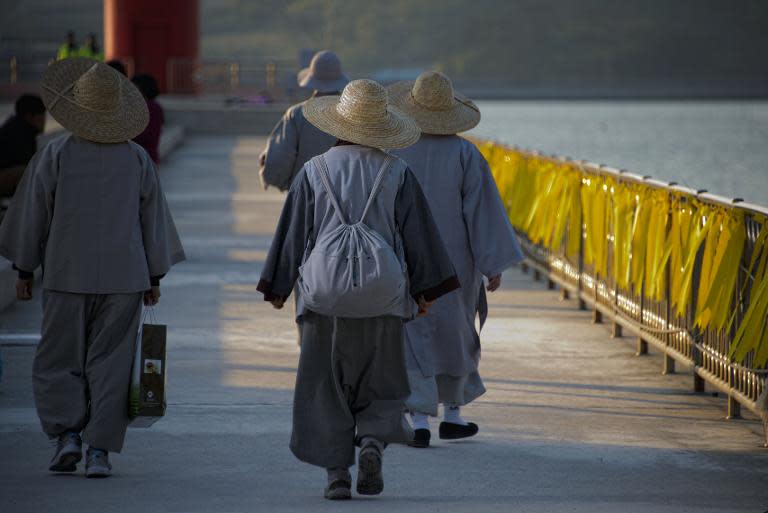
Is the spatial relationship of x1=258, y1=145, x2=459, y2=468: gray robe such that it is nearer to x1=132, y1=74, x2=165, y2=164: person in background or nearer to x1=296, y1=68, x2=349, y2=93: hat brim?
x1=296, y1=68, x2=349, y2=93: hat brim

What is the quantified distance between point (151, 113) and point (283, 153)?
120 inches

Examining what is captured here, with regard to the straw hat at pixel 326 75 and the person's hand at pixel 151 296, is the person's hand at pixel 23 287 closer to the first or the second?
the person's hand at pixel 151 296

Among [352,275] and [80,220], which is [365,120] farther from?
[80,220]

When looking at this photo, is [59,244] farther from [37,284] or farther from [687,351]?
[37,284]

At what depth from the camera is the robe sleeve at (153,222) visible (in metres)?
7.21

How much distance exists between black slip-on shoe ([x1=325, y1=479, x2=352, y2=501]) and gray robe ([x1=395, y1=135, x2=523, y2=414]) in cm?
131

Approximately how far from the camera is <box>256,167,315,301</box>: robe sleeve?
671cm

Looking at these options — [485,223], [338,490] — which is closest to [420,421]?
[485,223]

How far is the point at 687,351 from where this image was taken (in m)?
9.34

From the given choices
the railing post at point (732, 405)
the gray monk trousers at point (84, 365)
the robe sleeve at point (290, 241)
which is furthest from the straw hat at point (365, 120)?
the railing post at point (732, 405)

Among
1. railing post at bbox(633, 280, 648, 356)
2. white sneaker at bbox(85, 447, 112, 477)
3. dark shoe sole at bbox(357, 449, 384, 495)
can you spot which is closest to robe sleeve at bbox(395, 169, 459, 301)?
dark shoe sole at bbox(357, 449, 384, 495)

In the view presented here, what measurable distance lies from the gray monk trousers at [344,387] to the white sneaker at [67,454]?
1.01m

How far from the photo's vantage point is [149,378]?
7070mm

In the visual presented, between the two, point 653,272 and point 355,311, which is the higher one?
point 355,311
